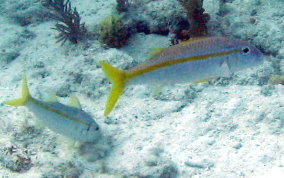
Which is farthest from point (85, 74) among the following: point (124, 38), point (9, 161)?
point (9, 161)

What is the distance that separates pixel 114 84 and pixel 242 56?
135 centimetres

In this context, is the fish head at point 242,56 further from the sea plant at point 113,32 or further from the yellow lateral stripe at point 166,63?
the sea plant at point 113,32

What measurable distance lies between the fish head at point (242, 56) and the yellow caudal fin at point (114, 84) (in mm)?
1123

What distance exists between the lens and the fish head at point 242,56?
9.84 ft

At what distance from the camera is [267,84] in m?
5.21

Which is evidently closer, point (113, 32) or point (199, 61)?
point (199, 61)

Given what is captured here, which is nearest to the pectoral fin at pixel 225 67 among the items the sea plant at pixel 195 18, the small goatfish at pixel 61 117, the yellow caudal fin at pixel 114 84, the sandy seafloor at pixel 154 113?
the yellow caudal fin at pixel 114 84

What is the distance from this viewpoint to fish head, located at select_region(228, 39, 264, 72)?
300 centimetres

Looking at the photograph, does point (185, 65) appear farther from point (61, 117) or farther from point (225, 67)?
point (61, 117)

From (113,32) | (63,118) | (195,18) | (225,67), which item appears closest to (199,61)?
(225,67)

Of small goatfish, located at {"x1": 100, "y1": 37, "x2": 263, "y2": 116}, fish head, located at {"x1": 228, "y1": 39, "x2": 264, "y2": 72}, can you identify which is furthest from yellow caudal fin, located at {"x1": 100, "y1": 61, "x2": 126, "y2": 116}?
fish head, located at {"x1": 228, "y1": 39, "x2": 264, "y2": 72}

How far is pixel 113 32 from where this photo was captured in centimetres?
642

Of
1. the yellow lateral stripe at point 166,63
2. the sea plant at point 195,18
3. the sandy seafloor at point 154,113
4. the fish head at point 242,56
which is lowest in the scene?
the sandy seafloor at point 154,113

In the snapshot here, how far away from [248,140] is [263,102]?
0.87 metres
